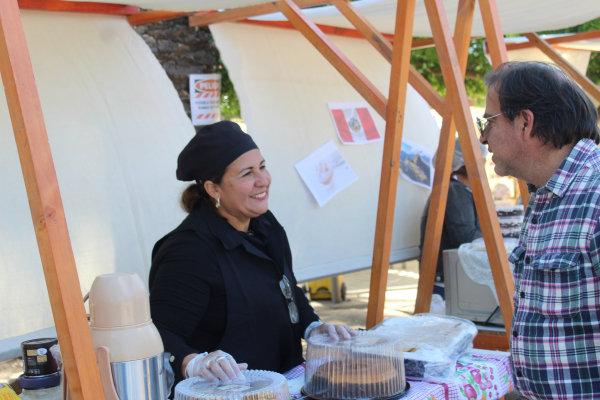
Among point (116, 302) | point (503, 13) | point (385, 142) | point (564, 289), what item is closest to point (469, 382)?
point (564, 289)

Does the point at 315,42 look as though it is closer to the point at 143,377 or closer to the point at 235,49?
the point at 235,49

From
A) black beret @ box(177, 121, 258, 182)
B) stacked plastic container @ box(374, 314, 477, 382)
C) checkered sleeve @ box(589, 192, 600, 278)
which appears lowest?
stacked plastic container @ box(374, 314, 477, 382)

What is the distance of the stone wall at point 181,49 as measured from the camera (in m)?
4.61

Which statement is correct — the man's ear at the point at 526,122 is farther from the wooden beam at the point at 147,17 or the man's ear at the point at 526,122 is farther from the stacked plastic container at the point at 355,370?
the wooden beam at the point at 147,17

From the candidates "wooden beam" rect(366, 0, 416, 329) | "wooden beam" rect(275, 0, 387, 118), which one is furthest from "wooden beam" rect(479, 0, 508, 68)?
"wooden beam" rect(275, 0, 387, 118)

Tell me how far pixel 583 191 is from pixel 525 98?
0.29 metres

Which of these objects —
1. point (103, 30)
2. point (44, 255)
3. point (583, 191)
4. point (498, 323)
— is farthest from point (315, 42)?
point (44, 255)

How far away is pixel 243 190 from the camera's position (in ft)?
6.85

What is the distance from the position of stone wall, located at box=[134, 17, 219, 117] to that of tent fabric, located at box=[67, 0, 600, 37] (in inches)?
32.4

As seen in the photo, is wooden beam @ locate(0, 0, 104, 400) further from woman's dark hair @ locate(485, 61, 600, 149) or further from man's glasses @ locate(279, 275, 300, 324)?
woman's dark hair @ locate(485, 61, 600, 149)

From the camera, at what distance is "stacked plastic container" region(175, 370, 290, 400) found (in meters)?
1.32

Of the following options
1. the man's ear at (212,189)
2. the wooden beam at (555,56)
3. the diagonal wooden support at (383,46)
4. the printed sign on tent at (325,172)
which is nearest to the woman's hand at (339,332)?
the man's ear at (212,189)

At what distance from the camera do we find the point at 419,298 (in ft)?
10.8

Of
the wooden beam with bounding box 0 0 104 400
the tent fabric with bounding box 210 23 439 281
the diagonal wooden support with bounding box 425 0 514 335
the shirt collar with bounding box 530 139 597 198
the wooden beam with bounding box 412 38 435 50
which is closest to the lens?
the wooden beam with bounding box 0 0 104 400
